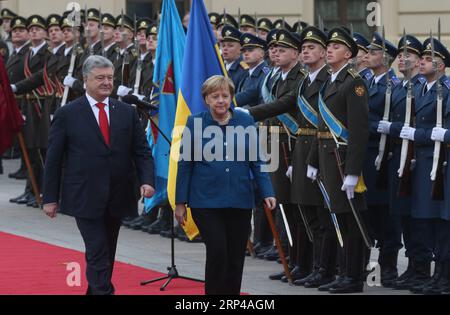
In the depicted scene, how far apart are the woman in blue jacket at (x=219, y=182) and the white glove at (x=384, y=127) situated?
210 cm

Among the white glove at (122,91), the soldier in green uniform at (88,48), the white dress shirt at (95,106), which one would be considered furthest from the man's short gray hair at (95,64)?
the soldier in green uniform at (88,48)

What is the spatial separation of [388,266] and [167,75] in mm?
2482

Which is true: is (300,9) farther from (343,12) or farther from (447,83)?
(447,83)

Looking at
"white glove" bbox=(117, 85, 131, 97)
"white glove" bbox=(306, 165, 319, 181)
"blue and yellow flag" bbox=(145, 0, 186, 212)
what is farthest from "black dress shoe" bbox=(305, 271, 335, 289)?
"white glove" bbox=(117, 85, 131, 97)

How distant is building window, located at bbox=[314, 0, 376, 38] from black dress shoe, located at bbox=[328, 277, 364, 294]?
1292cm

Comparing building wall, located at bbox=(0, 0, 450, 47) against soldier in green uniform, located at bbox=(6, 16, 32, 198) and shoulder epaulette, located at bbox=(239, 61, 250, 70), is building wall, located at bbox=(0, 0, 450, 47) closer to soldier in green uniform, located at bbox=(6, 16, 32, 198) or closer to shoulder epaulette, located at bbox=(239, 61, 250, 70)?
soldier in green uniform, located at bbox=(6, 16, 32, 198)

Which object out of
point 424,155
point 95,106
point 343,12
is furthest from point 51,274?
point 343,12

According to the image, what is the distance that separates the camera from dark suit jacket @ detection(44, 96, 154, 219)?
9742mm

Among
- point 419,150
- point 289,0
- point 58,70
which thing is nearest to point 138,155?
point 419,150

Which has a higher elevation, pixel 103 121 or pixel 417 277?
pixel 103 121

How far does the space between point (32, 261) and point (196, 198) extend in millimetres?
3360

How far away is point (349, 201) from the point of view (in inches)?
435

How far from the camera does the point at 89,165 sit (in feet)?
32.1

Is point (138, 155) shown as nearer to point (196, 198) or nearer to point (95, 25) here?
point (196, 198)
